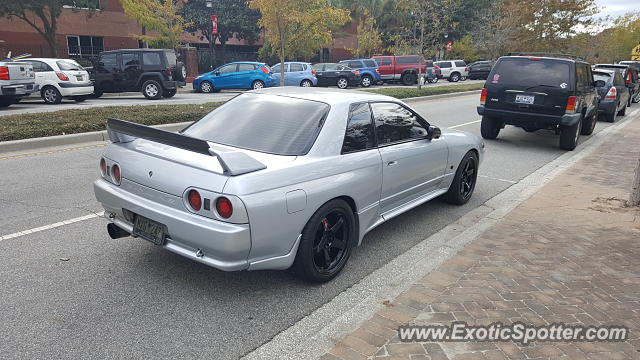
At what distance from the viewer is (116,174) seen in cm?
383

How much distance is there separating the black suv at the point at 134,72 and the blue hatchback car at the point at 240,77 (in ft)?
15.8

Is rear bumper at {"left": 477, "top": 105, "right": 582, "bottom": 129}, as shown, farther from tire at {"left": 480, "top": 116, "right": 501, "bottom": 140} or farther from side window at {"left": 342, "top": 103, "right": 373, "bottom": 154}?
side window at {"left": 342, "top": 103, "right": 373, "bottom": 154}

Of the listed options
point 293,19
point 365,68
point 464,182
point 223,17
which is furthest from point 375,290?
point 223,17

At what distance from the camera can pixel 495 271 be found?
4004mm

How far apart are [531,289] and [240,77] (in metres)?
21.2

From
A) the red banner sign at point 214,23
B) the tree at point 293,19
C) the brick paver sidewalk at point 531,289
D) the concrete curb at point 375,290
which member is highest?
the red banner sign at point 214,23

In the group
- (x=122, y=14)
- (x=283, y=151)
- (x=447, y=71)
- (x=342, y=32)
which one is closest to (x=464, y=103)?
(x=283, y=151)

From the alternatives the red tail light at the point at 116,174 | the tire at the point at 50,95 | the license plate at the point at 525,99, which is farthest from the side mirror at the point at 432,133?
the tire at the point at 50,95

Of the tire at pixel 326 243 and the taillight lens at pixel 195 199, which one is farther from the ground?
the taillight lens at pixel 195 199

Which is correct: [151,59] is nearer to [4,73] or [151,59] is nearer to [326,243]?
[4,73]

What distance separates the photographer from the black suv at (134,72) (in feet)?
60.8

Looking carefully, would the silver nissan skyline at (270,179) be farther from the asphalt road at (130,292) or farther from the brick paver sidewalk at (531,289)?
the brick paver sidewalk at (531,289)

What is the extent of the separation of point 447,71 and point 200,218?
39.8 m

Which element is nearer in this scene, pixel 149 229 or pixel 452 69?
pixel 149 229
